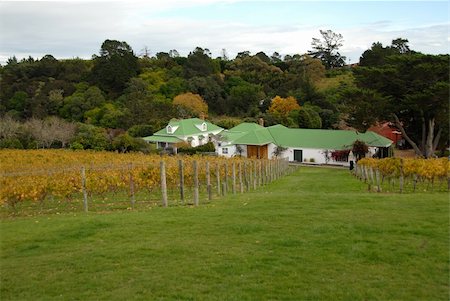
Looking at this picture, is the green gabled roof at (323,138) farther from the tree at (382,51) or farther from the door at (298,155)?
the tree at (382,51)

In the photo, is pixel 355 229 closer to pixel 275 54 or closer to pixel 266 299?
pixel 266 299

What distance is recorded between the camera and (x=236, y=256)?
7.32m

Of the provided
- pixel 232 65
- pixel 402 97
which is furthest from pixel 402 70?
pixel 232 65

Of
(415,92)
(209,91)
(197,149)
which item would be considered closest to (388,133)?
(415,92)

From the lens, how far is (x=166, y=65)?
92438mm

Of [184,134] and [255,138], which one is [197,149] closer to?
[184,134]

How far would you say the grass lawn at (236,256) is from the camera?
601 cm

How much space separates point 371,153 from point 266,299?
137 feet

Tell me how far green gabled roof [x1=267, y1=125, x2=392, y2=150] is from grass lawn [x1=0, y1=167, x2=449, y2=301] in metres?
35.8

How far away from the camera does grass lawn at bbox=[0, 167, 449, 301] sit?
19.7 ft

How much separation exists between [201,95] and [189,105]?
26.5 ft

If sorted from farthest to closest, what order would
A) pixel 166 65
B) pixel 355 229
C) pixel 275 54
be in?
pixel 275 54, pixel 166 65, pixel 355 229

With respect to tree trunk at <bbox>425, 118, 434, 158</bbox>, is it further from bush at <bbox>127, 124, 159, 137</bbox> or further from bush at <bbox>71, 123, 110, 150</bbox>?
bush at <bbox>127, 124, 159, 137</bbox>

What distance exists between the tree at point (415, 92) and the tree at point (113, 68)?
4935 centimetres
